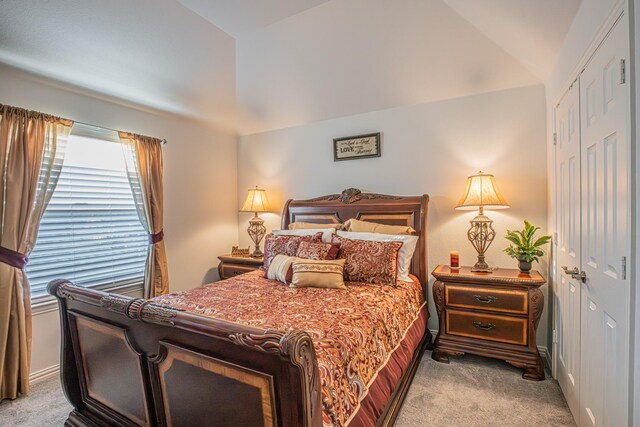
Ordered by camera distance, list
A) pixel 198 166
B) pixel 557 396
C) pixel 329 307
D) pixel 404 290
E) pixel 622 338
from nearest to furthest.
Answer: pixel 622 338, pixel 329 307, pixel 557 396, pixel 404 290, pixel 198 166

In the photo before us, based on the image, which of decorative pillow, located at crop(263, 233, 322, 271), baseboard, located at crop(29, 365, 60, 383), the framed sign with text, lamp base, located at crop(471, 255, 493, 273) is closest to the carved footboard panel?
baseboard, located at crop(29, 365, 60, 383)

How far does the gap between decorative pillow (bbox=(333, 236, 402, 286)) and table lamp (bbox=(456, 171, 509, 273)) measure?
2.43 ft

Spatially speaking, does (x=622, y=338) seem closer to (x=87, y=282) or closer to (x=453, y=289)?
(x=453, y=289)

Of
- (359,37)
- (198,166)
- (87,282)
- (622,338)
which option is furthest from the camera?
(198,166)

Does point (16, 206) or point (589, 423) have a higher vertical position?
point (16, 206)

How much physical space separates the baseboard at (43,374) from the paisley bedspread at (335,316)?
54.4 inches

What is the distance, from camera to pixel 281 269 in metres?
2.67

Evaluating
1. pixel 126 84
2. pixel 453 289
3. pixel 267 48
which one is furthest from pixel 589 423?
pixel 126 84

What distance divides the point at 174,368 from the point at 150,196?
7.79ft

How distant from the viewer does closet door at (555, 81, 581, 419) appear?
1884 mm

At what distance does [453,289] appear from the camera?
105 inches

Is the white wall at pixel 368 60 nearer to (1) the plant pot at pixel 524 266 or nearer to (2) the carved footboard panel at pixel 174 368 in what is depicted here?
(1) the plant pot at pixel 524 266

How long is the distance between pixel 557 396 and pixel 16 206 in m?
4.17

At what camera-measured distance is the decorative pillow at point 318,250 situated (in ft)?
8.89
